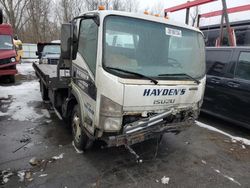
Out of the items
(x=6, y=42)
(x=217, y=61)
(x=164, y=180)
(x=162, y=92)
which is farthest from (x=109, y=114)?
(x=6, y=42)

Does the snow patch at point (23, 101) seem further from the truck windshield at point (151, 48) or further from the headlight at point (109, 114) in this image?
the truck windshield at point (151, 48)

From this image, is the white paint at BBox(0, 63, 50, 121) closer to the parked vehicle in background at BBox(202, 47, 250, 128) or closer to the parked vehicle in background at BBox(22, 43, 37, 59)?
the parked vehicle in background at BBox(202, 47, 250, 128)

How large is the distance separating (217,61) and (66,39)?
3.66m

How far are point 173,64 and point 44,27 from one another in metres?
32.0

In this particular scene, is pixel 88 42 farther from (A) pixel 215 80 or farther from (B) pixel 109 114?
(A) pixel 215 80

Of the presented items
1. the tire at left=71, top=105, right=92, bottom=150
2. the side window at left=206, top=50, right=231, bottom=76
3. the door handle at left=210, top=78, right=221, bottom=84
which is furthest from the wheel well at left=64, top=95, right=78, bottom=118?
the side window at left=206, top=50, right=231, bottom=76

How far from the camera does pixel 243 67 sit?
4.61 meters

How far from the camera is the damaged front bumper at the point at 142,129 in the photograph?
2.87 meters

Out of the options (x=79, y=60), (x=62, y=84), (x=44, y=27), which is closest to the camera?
(x=79, y=60)

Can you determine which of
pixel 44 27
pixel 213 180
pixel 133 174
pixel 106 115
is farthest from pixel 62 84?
pixel 44 27

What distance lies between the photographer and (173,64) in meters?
3.26

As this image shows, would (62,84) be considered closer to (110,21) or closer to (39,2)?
(110,21)

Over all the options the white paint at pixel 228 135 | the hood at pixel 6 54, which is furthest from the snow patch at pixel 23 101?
the white paint at pixel 228 135

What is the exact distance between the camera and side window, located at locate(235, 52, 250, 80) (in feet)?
14.8
